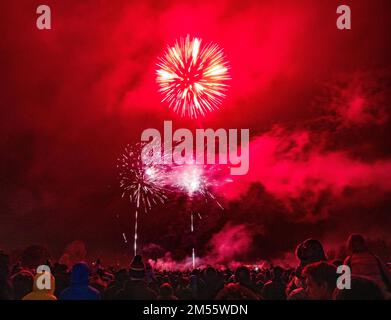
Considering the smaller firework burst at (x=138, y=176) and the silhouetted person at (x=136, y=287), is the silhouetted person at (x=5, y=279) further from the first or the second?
the smaller firework burst at (x=138, y=176)

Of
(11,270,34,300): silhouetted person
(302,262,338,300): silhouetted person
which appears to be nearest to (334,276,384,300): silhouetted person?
(302,262,338,300): silhouetted person

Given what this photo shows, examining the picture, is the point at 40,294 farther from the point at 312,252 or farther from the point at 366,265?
the point at 366,265

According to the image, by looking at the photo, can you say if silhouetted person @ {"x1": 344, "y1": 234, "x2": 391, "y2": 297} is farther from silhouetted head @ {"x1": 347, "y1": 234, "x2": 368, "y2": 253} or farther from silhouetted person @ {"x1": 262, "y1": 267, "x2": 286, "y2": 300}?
silhouetted person @ {"x1": 262, "y1": 267, "x2": 286, "y2": 300}

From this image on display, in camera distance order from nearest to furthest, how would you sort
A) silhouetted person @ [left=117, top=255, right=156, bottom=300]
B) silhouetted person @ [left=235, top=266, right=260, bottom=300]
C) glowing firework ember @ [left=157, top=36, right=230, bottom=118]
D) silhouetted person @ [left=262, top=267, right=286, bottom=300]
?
1. silhouetted person @ [left=235, top=266, right=260, bottom=300]
2. silhouetted person @ [left=117, top=255, right=156, bottom=300]
3. silhouetted person @ [left=262, top=267, right=286, bottom=300]
4. glowing firework ember @ [left=157, top=36, right=230, bottom=118]

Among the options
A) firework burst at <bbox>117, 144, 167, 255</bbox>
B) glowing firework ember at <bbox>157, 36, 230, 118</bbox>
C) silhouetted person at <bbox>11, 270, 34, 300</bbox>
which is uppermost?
glowing firework ember at <bbox>157, 36, 230, 118</bbox>

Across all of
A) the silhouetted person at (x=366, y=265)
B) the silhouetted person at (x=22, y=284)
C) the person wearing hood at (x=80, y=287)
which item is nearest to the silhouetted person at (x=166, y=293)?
the person wearing hood at (x=80, y=287)

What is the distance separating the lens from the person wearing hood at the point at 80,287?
4.60 meters

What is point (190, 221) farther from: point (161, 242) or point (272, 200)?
point (272, 200)

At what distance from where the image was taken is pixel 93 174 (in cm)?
2261

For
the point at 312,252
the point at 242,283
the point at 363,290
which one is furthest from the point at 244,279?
the point at 363,290

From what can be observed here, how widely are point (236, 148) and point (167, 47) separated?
6291mm

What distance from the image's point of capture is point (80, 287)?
183 inches

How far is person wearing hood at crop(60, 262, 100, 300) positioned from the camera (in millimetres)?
4598
